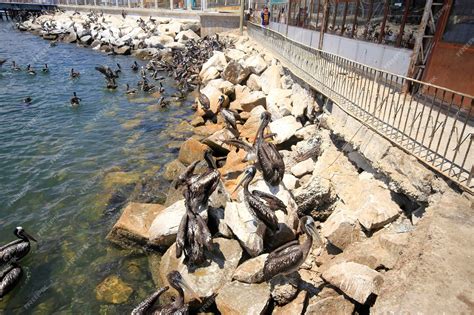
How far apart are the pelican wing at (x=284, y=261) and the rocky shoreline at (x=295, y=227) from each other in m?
0.26

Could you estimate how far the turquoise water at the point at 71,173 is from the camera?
855 centimetres

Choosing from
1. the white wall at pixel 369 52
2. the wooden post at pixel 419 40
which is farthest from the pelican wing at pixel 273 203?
the white wall at pixel 369 52

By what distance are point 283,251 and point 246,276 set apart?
3.61 ft

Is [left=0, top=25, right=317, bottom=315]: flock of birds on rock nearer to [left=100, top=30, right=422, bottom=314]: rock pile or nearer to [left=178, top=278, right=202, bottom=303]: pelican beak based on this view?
[left=178, top=278, right=202, bottom=303]: pelican beak

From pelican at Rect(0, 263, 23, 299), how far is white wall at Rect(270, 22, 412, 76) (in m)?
13.7

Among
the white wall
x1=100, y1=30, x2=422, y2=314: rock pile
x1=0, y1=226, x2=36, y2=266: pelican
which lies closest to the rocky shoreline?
x1=100, y1=30, x2=422, y2=314: rock pile

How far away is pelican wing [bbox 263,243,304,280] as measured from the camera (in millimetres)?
6555

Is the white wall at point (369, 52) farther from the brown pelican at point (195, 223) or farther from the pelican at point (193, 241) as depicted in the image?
the pelican at point (193, 241)

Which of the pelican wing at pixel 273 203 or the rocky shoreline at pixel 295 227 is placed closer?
the rocky shoreline at pixel 295 227

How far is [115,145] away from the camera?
16047 millimetres

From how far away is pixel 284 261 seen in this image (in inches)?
260

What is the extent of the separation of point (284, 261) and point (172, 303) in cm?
250

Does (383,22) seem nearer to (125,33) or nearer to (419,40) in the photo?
(419,40)

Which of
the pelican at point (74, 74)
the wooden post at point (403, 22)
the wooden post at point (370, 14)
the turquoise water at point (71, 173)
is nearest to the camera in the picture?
the turquoise water at point (71, 173)
